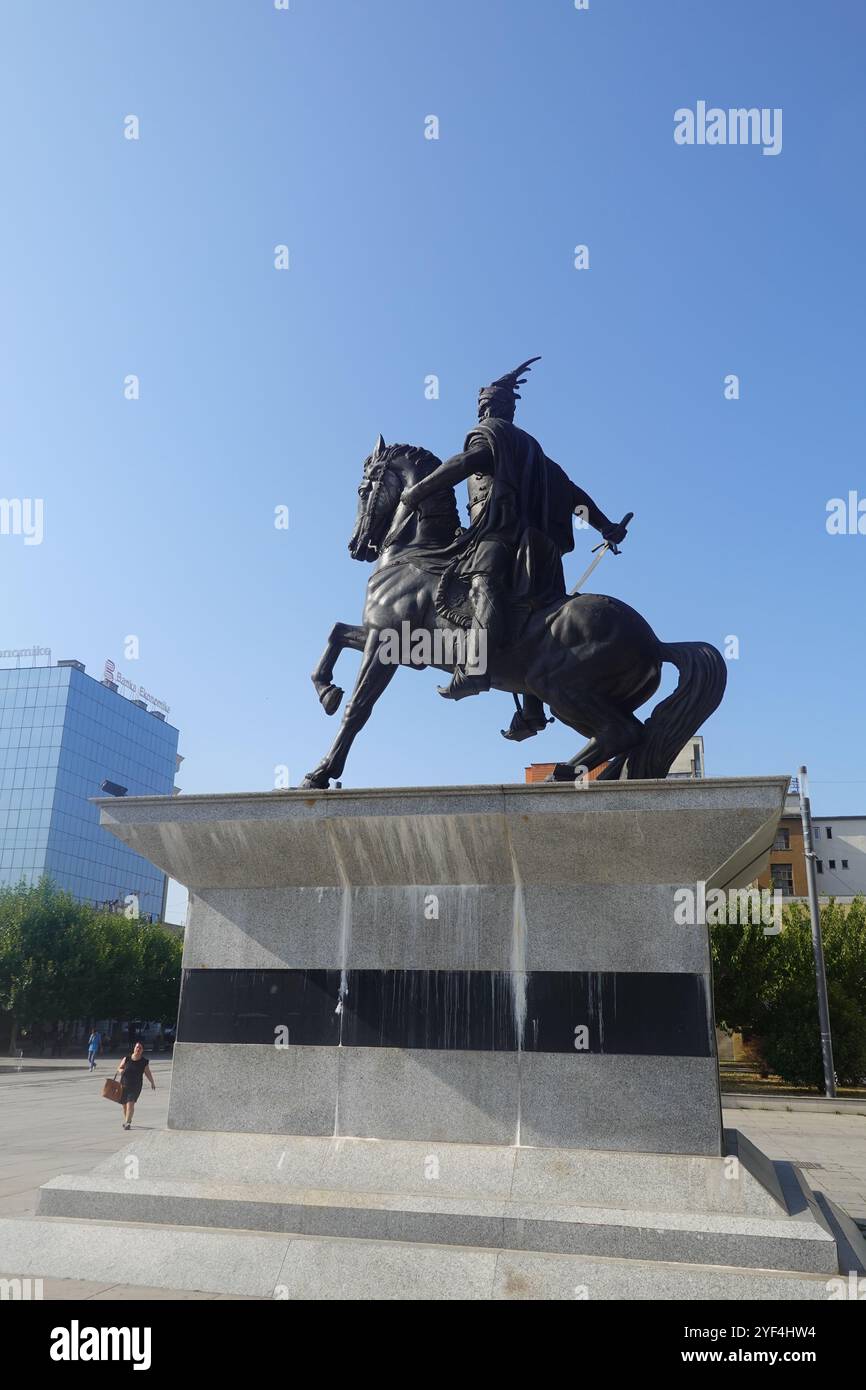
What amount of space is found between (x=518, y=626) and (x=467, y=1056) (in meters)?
3.37

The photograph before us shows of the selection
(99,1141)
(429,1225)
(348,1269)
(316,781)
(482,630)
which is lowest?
(99,1141)

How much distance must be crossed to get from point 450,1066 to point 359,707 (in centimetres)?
299

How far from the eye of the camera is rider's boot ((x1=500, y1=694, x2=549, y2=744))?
8.33 m

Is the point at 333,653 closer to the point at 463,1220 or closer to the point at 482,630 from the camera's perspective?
the point at 482,630

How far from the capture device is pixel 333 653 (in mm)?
8562

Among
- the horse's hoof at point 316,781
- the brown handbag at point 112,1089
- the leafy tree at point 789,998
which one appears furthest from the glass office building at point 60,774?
the horse's hoof at point 316,781

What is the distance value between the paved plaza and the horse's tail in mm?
4667

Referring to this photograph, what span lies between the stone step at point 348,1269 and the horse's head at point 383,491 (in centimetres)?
579

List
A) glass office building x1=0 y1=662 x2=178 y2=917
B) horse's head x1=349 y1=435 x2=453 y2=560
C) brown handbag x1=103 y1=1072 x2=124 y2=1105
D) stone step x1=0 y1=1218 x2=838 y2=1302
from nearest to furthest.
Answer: stone step x1=0 y1=1218 x2=838 y2=1302, horse's head x1=349 y1=435 x2=453 y2=560, brown handbag x1=103 y1=1072 x2=124 y2=1105, glass office building x1=0 y1=662 x2=178 y2=917

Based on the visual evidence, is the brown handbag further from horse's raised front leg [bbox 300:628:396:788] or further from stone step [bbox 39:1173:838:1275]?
horse's raised front leg [bbox 300:628:396:788]

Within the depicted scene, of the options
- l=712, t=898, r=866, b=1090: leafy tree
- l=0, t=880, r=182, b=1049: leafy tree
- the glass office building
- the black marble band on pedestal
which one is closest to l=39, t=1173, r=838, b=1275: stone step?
the black marble band on pedestal

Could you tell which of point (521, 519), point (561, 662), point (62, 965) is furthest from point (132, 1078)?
point (62, 965)

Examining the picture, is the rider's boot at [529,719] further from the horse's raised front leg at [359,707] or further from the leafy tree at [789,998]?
the leafy tree at [789,998]
